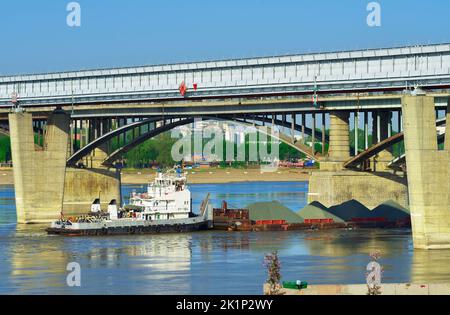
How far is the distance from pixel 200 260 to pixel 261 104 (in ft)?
127

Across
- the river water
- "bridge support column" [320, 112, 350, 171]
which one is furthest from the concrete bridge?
the river water

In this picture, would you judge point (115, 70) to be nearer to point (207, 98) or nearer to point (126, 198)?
point (207, 98)

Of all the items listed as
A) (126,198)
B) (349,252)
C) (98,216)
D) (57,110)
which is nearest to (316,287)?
(349,252)

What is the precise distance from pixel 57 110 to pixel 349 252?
51.5 m

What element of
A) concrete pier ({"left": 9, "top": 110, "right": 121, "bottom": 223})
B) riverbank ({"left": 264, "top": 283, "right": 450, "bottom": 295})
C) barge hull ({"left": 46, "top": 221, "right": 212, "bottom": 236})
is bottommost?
riverbank ({"left": 264, "top": 283, "right": 450, "bottom": 295})

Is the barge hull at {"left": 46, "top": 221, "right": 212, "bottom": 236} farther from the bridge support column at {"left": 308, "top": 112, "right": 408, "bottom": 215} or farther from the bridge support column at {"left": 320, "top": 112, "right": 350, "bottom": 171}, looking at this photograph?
the bridge support column at {"left": 320, "top": 112, "right": 350, "bottom": 171}

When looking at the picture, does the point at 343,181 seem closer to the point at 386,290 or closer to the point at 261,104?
the point at 261,104

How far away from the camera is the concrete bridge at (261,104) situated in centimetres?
10906

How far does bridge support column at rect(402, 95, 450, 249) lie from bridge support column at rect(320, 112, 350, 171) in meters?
30.4

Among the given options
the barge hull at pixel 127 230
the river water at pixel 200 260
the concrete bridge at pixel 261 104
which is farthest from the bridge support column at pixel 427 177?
the barge hull at pixel 127 230

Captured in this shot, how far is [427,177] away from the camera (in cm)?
8581

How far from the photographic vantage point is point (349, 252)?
88.1 metres

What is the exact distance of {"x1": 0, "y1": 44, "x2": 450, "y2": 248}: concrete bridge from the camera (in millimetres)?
109062

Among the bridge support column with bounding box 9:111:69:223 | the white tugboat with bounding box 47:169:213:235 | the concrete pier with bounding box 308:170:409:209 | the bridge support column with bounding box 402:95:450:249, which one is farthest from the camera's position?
the bridge support column with bounding box 9:111:69:223
